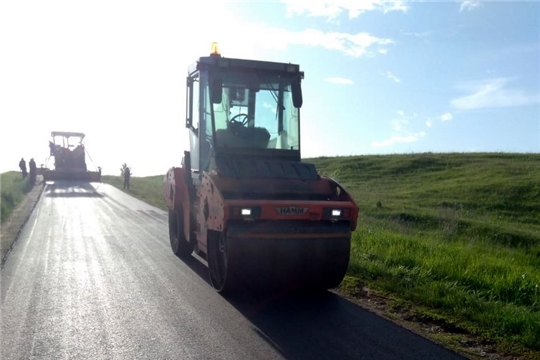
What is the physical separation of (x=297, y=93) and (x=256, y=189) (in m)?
1.91

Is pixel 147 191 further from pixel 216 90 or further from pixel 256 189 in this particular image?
pixel 256 189

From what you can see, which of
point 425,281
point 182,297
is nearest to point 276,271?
point 182,297

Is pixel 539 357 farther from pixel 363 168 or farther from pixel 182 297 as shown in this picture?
pixel 363 168

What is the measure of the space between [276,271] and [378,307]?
1367mm

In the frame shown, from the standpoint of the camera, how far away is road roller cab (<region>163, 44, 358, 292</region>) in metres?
7.54

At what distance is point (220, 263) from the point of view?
813 cm

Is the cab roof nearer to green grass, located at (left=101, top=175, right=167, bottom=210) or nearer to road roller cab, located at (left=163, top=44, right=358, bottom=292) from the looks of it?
green grass, located at (left=101, top=175, right=167, bottom=210)

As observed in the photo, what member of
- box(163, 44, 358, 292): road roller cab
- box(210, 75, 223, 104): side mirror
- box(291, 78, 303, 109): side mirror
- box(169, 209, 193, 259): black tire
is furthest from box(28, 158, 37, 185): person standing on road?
box(291, 78, 303, 109): side mirror

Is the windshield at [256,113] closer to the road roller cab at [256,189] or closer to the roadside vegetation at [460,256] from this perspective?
the road roller cab at [256,189]

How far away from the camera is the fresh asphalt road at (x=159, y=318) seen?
18.5 ft

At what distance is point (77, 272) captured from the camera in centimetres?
916

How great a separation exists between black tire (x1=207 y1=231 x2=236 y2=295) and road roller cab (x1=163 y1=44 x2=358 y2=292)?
0.05 feet

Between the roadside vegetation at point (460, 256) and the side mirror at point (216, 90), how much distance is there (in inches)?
130

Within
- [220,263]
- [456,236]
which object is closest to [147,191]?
[456,236]
